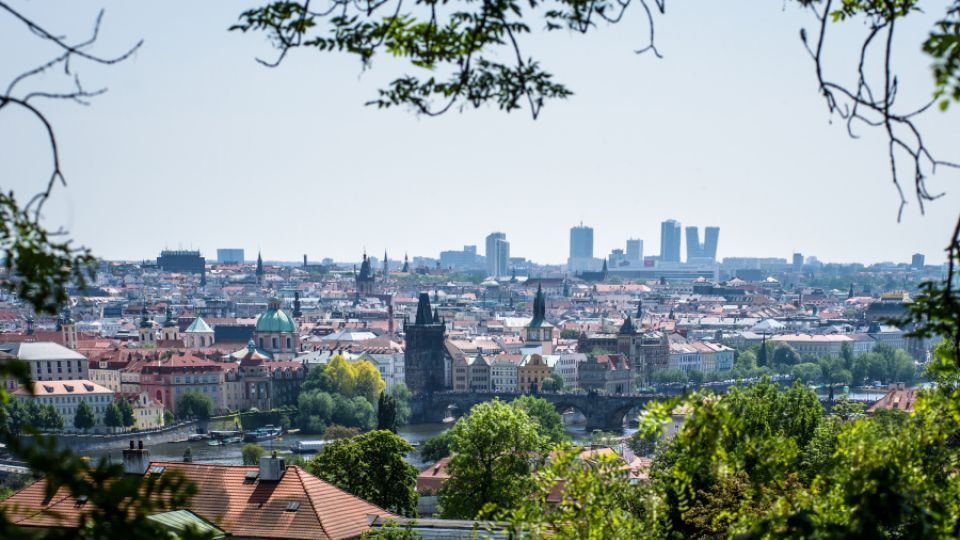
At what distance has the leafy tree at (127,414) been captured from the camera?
68938 millimetres

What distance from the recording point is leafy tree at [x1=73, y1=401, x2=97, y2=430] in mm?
67750

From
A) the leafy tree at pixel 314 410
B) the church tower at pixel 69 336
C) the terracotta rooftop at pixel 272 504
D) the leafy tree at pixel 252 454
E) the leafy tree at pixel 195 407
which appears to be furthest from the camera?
the church tower at pixel 69 336

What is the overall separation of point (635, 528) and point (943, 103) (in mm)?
5058

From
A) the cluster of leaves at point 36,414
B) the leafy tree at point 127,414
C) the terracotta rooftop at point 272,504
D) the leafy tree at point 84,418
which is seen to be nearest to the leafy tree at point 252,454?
the cluster of leaves at point 36,414

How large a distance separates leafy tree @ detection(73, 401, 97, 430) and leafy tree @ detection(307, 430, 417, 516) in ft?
131

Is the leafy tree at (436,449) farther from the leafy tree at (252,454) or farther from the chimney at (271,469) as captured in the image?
the chimney at (271,469)

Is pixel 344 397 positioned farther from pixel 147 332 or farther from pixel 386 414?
pixel 147 332

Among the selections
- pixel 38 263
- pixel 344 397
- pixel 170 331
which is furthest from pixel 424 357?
pixel 38 263

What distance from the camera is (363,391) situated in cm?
7944

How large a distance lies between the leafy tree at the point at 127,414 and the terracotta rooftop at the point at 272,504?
49345 mm

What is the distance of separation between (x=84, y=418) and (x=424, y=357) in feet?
90.0

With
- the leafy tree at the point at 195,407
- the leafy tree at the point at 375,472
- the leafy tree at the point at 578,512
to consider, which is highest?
the leafy tree at the point at 578,512

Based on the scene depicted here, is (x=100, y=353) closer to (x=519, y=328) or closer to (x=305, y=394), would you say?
(x=305, y=394)

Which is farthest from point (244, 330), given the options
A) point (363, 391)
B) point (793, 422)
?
point (793, 422)
